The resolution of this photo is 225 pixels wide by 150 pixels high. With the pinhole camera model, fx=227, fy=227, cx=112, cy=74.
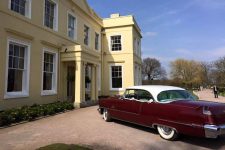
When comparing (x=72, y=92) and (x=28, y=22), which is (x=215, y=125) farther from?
(x=72, y=92)

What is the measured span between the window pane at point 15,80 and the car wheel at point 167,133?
6965 millimetres

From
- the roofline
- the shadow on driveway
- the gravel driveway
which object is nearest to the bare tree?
the roofline

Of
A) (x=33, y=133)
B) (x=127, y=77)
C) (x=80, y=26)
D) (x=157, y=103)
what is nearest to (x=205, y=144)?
(x=157, y=103)

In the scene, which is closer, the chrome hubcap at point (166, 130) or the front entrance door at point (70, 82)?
the chrome hubcap at point (166, 130)

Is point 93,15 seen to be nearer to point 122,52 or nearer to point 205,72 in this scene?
point 122,52

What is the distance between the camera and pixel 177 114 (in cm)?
609

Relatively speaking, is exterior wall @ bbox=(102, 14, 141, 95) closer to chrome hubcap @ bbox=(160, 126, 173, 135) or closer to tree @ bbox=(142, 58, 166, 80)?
chrome hubcap @ bbox=(160, 126, 173, 135)

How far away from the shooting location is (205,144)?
6.13m

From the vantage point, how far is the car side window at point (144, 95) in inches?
290

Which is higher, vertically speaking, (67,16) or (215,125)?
(67,16)

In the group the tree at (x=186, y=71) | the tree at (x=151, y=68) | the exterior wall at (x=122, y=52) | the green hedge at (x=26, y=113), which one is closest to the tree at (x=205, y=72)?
the tree at (x=186, y=71)

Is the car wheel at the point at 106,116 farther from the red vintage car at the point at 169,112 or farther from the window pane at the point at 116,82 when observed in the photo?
the window pane at the point at 116,82

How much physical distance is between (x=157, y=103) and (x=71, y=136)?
2.82 meters

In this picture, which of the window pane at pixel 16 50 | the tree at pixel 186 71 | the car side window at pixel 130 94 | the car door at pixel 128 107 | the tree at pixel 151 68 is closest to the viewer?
the car door at pixel 128 107
